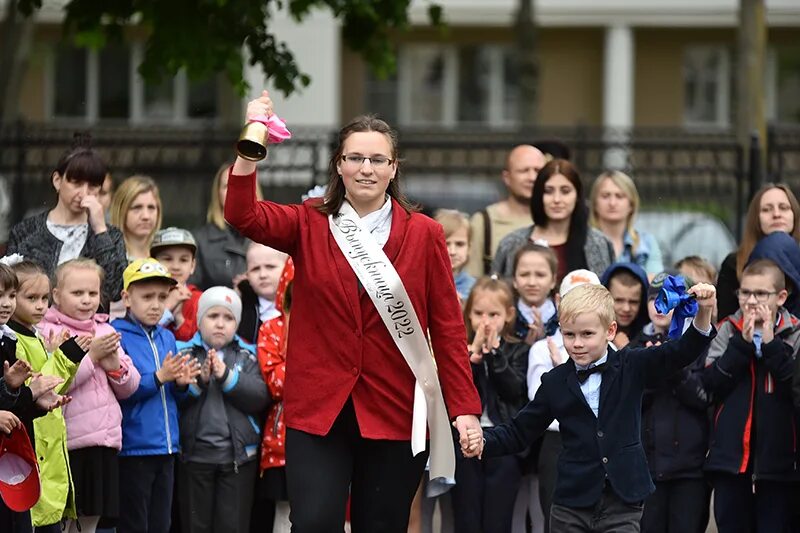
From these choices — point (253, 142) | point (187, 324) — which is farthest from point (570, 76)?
point (253, 142)

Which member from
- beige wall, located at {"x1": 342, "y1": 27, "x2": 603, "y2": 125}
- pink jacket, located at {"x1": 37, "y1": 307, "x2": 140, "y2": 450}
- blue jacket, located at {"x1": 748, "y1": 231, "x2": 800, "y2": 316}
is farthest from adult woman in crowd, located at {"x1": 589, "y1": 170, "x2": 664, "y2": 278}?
beige wall, located at {"x1": 342, "y1": 27, "x2": 603, "y2": 125}

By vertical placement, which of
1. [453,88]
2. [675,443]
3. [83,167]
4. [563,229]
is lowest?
[675,443]

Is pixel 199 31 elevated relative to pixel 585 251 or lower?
elevated

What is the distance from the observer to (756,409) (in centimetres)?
803

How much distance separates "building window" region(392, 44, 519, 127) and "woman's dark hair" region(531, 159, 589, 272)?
23513mm

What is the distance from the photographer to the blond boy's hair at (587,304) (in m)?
6.71

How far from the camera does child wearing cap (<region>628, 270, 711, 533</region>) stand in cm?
812

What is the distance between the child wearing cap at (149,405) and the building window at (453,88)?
24.9 meters

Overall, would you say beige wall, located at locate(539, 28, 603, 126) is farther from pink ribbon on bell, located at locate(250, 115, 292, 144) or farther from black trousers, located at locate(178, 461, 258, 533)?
pink ribbon on bell, located at locate(250, 115, 292, 144)

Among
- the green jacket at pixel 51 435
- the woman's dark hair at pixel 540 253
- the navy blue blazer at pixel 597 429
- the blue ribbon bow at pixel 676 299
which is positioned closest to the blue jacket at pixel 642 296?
the woman's dark hair at pixel 540 253

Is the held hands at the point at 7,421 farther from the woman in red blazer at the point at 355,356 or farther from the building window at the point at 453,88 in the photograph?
the building window at the point at 453,88

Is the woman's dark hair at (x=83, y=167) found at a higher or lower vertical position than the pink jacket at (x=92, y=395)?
higher

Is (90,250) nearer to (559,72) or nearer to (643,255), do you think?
(643,255)

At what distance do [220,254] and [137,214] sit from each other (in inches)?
30.3
